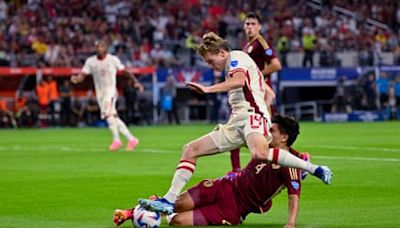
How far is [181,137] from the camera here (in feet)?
111

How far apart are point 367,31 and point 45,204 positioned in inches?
1630

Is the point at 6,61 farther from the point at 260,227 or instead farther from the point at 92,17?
the point at 260,227

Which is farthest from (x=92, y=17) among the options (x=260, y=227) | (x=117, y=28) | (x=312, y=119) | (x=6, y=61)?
(x=260, y=227)

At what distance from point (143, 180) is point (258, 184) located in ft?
22.2

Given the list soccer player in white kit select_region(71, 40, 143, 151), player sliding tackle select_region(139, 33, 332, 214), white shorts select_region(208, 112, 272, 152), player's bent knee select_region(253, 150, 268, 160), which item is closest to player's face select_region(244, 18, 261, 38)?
player sliding tackle select_region(139, 33, 332, 214)

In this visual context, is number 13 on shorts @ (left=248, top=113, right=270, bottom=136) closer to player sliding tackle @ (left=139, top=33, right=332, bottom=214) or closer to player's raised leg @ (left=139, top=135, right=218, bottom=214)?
player sliding tackle @ (left=139, top=33, right=332, bottom=214)

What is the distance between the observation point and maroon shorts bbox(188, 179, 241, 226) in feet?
39.0

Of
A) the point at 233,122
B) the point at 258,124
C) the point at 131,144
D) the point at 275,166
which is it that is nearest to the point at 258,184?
the point at 275,166

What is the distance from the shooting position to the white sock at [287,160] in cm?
1099

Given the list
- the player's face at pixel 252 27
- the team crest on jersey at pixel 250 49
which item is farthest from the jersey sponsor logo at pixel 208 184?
the player's face at pixel 252 27

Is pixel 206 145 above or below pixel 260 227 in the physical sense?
above

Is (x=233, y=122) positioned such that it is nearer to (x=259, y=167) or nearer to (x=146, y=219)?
(x=259, y=167)

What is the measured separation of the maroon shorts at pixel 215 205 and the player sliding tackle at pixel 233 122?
0.25 metres

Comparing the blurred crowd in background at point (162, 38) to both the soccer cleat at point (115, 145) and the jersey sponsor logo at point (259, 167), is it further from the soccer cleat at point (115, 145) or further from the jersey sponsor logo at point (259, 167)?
the jersey sponsor logo at point (259, 167)
